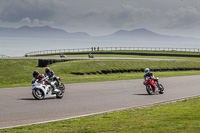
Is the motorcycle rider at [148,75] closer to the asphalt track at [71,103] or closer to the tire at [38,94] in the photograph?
the asphalt track at [71,103]

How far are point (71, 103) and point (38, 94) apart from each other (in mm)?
1818

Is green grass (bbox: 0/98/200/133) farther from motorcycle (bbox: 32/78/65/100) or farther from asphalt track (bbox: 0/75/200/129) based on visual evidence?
motorcycle (bbox: 32/78/65/100)

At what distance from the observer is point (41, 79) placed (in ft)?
51.4

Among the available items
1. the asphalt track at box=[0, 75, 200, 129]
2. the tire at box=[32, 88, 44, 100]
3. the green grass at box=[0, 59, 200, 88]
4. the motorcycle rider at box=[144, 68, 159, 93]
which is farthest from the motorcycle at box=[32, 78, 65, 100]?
the green grass at box=[0, 59, 200, 88]

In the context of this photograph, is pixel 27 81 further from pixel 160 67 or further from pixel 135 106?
pixel 160 67

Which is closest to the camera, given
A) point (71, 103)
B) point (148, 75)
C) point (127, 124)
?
point (127, 124)

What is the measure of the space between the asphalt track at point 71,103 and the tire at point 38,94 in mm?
242

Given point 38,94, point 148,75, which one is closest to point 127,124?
point 38,94

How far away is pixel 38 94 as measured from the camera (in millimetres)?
15719

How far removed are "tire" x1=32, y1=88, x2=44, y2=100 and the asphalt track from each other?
242 mm

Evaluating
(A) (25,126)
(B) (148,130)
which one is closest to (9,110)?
(A) (25,126)

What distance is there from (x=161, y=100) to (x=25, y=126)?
334 inches

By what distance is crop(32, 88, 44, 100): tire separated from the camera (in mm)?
15625

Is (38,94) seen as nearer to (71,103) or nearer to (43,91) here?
(43,91)
